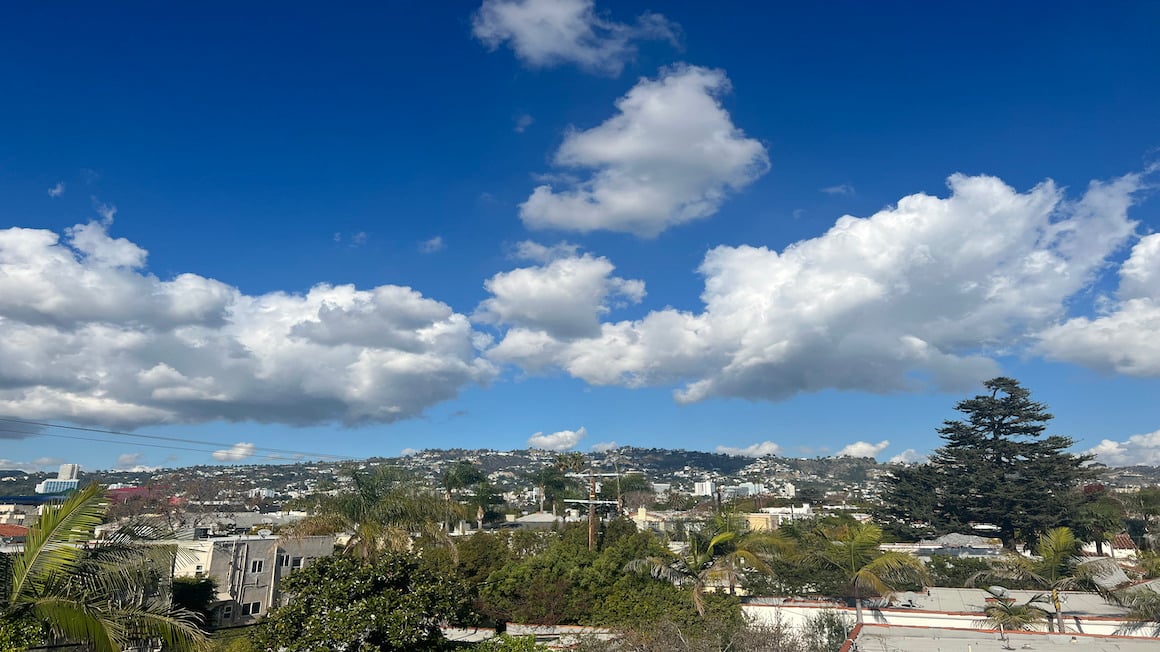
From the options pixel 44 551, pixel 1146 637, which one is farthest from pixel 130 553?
pixel 1146 637

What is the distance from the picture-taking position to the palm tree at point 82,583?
9.15 meters

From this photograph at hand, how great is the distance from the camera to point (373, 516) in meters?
23.9

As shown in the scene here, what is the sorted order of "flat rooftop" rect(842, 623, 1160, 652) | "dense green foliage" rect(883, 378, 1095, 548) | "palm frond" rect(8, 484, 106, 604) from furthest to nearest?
1. "dense green foliage" rect(883, 378, 1095, 548)
2. "flat rooftop" rect(842, 623, 1160, 652)
3. "palm frond" rect(8, 484, 106, 604)

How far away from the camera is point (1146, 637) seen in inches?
838

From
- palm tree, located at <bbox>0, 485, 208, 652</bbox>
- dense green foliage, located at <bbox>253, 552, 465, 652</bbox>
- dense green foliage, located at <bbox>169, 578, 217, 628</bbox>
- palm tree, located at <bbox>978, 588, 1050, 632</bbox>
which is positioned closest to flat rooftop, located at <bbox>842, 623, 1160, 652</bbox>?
palm tree, located at <bbox>978, 588, 1050, 632</bbox>

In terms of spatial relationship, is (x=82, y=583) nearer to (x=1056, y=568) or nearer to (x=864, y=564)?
(x=864, y=564)

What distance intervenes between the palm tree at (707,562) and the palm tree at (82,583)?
54.2 ft

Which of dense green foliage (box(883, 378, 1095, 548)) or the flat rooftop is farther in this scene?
dense green foliage (box(883, 378, 1095, 548))

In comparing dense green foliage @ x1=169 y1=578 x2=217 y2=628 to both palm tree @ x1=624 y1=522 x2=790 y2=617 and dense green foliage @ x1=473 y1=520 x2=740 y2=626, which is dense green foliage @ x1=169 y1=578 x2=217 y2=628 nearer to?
dense green foliage @ x1=473 y1=520 x2=740 y2=626

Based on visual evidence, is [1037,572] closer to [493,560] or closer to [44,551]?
[493,560]

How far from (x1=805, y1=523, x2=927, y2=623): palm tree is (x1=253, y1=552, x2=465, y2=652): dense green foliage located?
16461mm

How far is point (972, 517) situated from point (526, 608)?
6134 cm

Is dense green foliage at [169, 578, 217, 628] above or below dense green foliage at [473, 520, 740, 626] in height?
below

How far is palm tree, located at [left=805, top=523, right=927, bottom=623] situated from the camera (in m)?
24.4
